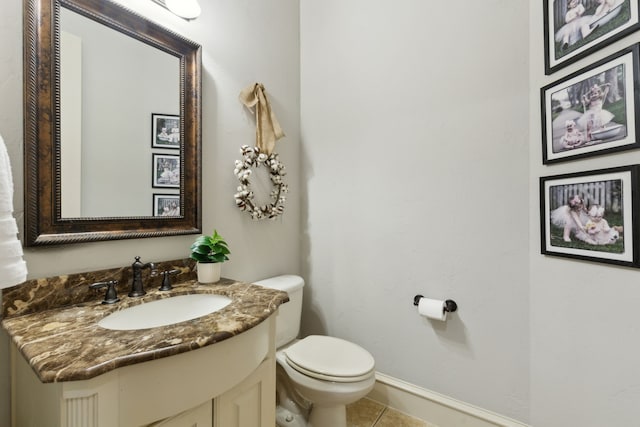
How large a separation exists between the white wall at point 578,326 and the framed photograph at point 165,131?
5.12 ft

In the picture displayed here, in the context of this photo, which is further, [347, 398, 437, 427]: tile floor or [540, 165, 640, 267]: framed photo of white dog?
[347, 398, 437, 427]: tile floor

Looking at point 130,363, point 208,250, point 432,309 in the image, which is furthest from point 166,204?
point 432,309

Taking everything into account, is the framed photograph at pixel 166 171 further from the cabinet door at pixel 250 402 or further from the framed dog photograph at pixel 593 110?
the framed dog photograph at pixel 593 110

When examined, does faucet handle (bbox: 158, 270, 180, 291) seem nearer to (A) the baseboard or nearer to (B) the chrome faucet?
(B) the chrome faucet

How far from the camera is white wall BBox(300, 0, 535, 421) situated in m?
1.26

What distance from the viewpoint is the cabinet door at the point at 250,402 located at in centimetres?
83

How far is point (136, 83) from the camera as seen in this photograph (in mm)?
1154

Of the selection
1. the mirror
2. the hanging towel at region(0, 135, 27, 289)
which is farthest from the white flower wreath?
the hanging towel at region(0, 135, 27, 289)

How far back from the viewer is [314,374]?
1236 millimetres

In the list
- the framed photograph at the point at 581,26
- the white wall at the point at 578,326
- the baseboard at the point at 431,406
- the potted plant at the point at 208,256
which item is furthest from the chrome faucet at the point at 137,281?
the framed photograph at the point at 581,26

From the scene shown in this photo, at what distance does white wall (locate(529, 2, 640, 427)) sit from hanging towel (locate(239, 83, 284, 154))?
4.16 feet

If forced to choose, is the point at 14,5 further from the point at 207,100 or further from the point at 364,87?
the point at 364,87

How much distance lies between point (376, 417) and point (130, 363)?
1.44 m

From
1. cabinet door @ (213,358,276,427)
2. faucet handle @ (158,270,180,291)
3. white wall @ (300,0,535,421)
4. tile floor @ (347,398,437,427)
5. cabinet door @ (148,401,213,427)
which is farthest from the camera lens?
tile floor @ (347,398,437,427)
